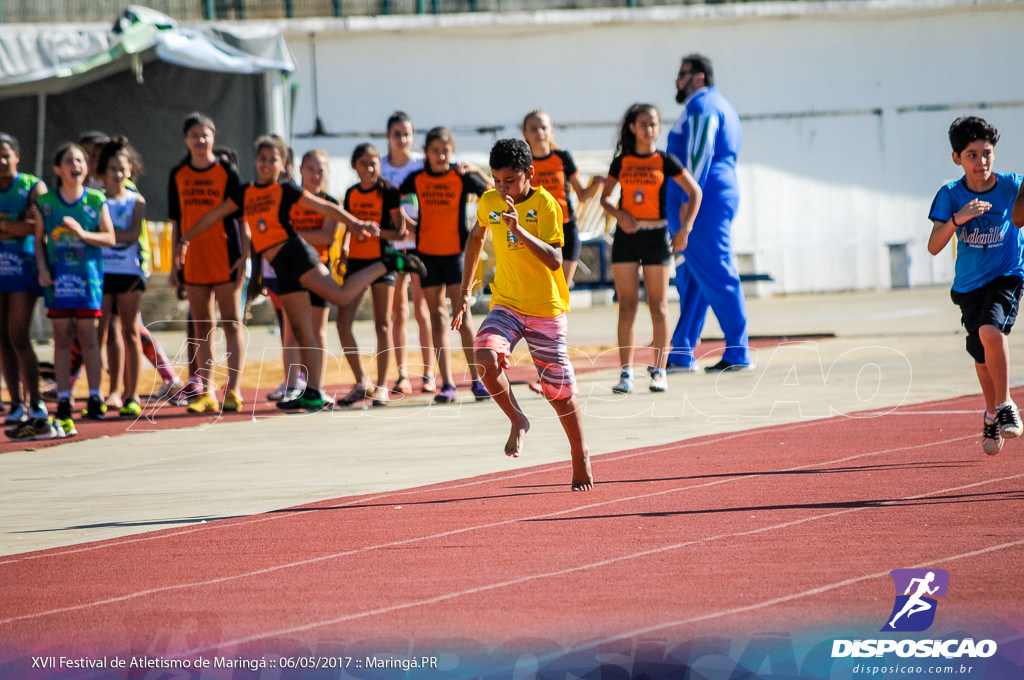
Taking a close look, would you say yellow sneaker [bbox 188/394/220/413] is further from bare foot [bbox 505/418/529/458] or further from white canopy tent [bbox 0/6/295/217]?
white canopy tent [bbox 0/6/295/217]

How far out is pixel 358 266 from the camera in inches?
434

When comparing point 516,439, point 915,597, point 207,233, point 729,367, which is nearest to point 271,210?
point 207,233

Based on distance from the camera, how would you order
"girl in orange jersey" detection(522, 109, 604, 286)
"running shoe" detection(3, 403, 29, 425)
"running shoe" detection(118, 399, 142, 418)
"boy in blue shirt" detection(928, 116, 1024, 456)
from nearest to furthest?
"boy in blue shirt" detection(928, 116, 1024, 456)
"running shoe" detection(3, 403, 29, 425)
"girl in orange jersey" detection(522, 109, 604, 286)
"running shoe" detection(118, 399, 142, 418)

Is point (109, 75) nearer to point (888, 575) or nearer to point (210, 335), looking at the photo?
point (210, 335)

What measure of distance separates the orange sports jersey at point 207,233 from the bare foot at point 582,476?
198 inches

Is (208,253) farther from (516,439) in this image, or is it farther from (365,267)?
(516,439)

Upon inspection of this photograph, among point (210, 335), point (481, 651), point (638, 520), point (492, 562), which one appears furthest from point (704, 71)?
point (481, 651)

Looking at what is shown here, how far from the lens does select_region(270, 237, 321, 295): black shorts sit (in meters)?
10.6

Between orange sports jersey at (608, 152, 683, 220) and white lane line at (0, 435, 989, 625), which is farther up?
orange sports jersey at (608, 152, 683, 220)

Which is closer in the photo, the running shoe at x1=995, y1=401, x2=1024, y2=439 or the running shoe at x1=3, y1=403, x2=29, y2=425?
the running shoe at x1=995, y1=401, x2=1024, y2=439

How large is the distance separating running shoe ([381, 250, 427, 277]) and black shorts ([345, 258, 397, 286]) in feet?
0.42

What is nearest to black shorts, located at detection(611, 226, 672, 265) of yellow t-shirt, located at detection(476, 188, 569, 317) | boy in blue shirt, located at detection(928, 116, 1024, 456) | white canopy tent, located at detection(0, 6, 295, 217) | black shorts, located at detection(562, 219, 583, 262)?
black shorts, located at detection(562, 219, 583, 262)

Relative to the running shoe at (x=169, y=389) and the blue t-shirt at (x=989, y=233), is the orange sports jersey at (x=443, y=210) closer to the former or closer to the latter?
the running shoe at (x=169, y=389)

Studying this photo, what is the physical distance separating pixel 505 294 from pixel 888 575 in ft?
9.45
